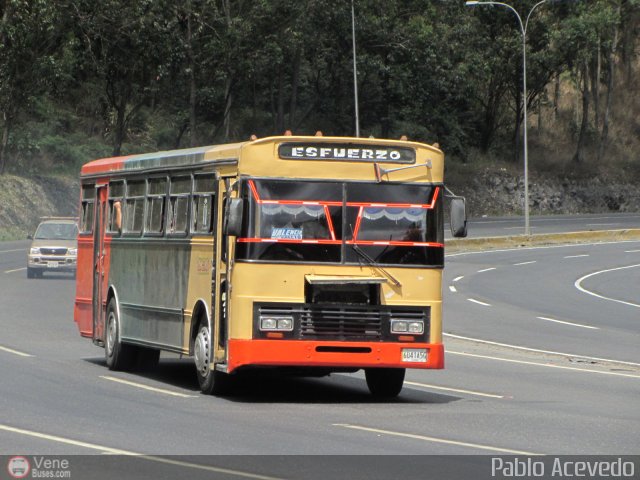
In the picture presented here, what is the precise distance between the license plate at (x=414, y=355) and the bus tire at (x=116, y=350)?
4.79 metres

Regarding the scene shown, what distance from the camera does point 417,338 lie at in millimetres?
15047

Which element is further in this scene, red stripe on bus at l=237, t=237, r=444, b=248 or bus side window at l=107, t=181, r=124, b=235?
bus side window at l=107, t=181, r=124, b=235

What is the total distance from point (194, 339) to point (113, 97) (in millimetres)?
49059

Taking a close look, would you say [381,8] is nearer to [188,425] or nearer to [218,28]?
[218,28]

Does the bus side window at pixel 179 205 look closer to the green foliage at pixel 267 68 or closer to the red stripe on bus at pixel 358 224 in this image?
the red stripe on bus at pixel 358 224

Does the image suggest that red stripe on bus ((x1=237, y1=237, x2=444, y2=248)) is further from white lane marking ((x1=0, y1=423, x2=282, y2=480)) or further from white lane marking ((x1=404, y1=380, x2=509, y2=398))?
white lane marking ((x1=0, y1=423, x2=282, y2=480))

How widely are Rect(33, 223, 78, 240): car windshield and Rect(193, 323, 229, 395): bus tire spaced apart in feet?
86.9

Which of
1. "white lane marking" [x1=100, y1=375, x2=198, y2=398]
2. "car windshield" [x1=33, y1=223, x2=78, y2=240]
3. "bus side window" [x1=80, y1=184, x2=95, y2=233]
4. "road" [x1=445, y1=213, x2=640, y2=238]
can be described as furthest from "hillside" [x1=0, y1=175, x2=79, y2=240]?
"white lane marking" [x1=100, y1=375, x2=198, y2=398]

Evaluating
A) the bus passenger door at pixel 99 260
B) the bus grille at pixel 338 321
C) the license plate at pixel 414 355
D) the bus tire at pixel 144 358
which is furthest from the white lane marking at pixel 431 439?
the bus passenger door at pixel 99 260

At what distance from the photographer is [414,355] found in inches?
590

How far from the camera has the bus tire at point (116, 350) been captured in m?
18.4

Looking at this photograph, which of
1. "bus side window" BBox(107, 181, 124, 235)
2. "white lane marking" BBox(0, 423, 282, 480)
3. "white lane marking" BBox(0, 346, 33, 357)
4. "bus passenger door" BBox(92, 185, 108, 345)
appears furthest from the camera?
"bus passenger door" BBox(92, 185, 108, 345)

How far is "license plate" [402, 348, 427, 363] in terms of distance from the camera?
49.1ft

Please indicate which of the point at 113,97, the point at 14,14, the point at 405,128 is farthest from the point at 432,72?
the point at 14,14
